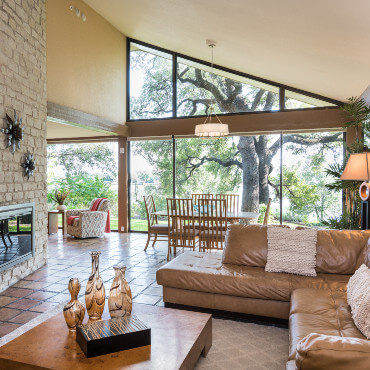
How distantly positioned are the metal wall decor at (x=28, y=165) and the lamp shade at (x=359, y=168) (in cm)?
385

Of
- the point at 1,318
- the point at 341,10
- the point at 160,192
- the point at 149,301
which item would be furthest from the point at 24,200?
the point at 341,10

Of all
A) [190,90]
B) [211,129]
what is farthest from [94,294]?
[190,90]

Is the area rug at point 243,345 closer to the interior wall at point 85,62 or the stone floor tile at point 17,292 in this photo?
the stone floor tile at point 17,292

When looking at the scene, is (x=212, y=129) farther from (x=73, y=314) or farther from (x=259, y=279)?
(x=73, y=314)

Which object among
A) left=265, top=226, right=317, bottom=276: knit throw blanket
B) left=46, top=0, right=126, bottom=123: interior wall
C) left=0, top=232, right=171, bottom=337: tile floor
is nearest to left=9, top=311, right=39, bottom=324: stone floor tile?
left=0, top=232, right=171, bottom=337: tile floor

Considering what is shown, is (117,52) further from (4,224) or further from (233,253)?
(233,253)

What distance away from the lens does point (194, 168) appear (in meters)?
7.42

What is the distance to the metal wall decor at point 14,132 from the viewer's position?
396 centimetres

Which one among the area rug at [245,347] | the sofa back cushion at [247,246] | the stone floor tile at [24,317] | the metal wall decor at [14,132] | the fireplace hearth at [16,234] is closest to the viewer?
the area rug at [245,347]

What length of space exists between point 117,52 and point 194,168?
3.01 m

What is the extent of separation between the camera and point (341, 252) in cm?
307

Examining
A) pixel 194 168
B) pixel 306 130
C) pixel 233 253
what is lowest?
pixel 233 253

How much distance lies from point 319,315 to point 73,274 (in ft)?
10.6

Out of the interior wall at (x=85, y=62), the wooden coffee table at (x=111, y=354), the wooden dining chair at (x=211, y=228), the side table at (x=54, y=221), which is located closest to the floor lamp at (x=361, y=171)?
the wooden dining chair at (x=211, y=228)
